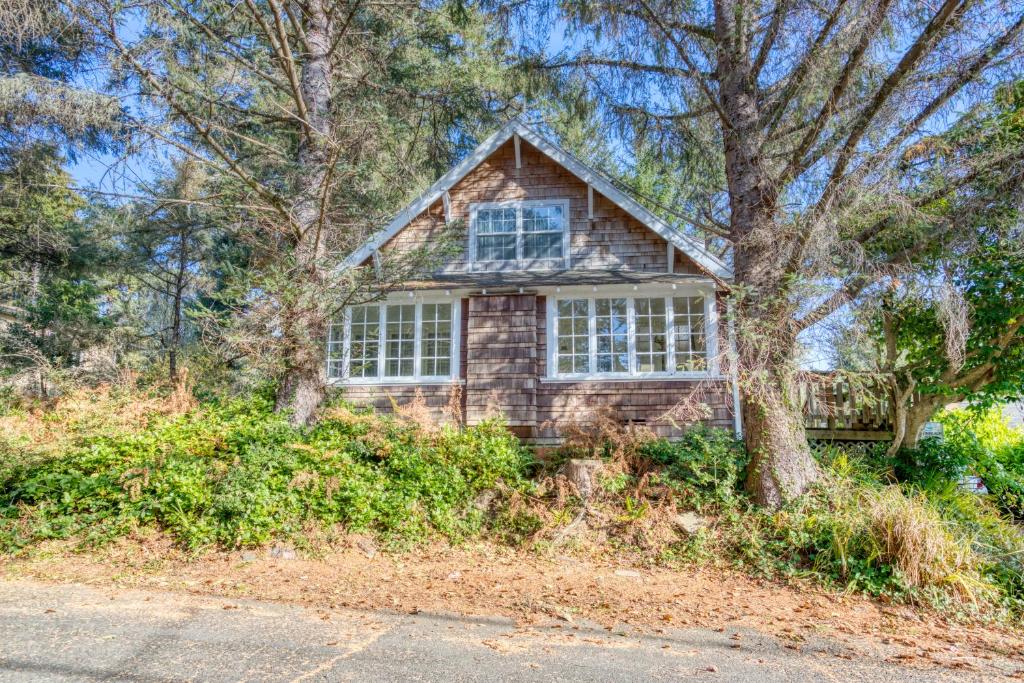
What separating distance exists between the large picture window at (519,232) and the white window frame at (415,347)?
132 centimetres

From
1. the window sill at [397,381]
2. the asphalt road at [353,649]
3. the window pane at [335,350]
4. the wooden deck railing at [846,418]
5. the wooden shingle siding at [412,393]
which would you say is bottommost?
the asphalt road at [353,649]

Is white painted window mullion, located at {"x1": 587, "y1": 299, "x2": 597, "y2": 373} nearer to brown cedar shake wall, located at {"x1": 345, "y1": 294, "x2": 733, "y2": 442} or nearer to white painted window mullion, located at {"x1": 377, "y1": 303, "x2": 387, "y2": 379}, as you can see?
brown cedar shake wall, located at {"x1": 345, "y1": 294, "x2": 733, "y2": 442}

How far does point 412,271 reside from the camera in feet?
30.2

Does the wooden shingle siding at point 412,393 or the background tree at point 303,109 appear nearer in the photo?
the background tree at point 303,109

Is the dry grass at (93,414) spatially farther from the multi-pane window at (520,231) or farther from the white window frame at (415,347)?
the multi-pane window at (520,231)

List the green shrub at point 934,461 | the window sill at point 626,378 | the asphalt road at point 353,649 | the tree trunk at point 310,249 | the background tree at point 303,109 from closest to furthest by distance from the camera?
the asphalt road at point 353,649 → the background tree at point 303,109 → the tree trunk at point 310,249 → the green shrub at point 934,461 → the window sill at point 626,378

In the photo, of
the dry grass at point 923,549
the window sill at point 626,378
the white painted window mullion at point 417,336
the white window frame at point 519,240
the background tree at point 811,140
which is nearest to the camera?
the dry grass at point 923,549

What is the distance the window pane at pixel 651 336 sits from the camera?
9.95 metres

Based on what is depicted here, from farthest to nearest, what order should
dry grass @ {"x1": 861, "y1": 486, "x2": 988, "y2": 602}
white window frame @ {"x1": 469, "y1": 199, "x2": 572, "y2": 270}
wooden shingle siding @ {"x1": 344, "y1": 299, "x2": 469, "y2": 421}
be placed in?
white window frame @ {"x1": 469, "y1": 199, "x2": 572, "y2": 270}
wooden shingle siding @ {"x1": 344, "y1": 299, "x2": 469, "y2": 421}
dry grass @ {"x1": 861, "y1": 486, "x2": 988, "y2": 602}

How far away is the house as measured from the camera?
9.70m

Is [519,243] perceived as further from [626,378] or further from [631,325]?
[626,378]

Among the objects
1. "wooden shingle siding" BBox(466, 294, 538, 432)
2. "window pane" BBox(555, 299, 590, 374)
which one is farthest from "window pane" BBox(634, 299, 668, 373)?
"wooden shingle siding" BBox(466, 294, 538, 432)

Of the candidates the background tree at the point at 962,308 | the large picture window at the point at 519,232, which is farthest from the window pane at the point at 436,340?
the background tree at the point at 962,308

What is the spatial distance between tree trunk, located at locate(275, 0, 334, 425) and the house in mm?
959
